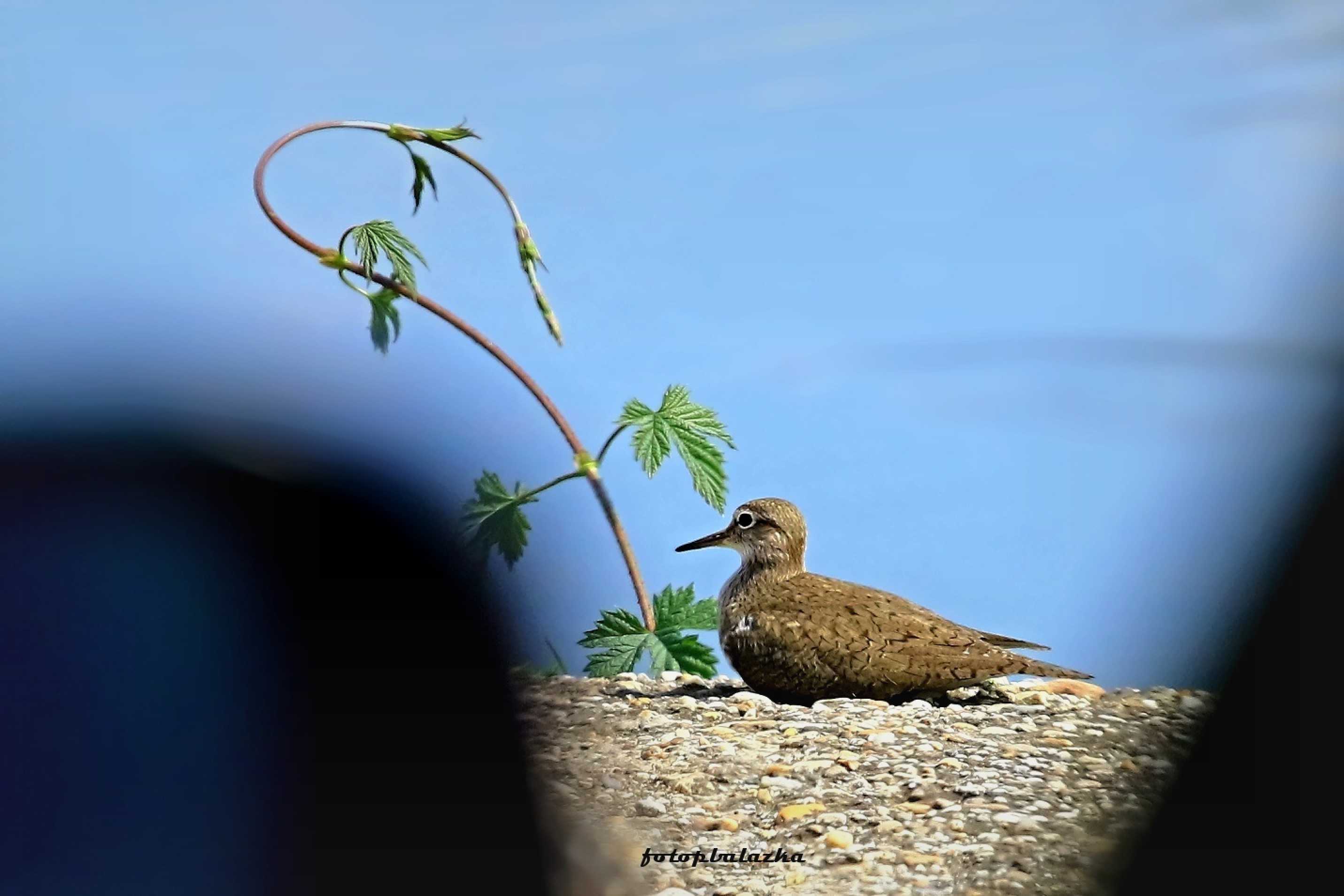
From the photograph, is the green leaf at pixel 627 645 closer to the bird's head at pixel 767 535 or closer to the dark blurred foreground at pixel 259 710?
the bird's head at pixel 767 535

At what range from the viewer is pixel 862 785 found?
1.46m

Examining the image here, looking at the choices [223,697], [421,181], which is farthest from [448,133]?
[223,697]

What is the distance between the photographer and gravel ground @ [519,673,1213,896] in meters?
1.33

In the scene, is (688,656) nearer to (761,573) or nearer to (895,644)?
(761,573)

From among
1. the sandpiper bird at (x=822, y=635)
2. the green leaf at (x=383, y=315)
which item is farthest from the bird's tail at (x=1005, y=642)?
the green leaf at (x=383, y=315)

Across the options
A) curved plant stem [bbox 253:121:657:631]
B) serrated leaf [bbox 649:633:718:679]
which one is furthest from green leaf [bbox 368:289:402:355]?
serrated leaf [bbox 649:633:718:679]

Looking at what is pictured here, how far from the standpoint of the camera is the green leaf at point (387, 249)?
1.60 meters

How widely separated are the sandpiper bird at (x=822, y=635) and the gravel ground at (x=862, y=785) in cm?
4

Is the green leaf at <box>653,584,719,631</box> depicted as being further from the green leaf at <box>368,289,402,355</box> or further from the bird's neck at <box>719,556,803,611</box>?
the green leaf at <box>368,289,402,355</box>

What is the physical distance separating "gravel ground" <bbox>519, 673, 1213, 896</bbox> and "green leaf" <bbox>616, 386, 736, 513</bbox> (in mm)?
283

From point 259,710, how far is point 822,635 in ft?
2.43

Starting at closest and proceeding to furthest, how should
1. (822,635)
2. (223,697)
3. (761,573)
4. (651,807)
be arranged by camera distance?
1. (223,697)
2. (651,807)
3. (822,635)
4. (761,573)

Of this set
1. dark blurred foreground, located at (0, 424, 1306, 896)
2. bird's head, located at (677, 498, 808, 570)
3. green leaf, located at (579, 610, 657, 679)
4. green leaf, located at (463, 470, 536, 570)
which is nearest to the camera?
dark blurred foreground, located at (0, 424, 1306, 896)

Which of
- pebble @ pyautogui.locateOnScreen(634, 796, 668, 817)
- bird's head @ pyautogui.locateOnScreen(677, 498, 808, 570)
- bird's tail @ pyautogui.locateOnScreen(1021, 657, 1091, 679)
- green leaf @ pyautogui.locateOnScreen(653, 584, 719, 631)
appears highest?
bird's head @ pyautogui.locateOnScreen(677, 498, 808, 570)
